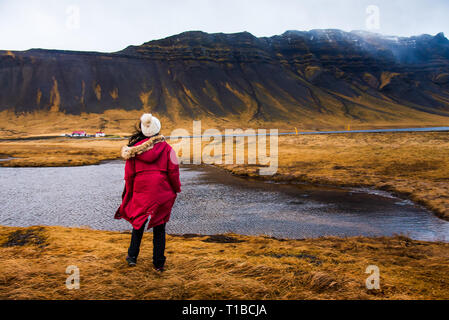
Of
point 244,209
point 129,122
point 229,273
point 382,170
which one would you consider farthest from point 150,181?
point 129,122

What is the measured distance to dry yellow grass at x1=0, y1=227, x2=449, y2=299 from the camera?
5016 mm

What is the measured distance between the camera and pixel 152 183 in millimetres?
5645

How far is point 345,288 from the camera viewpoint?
17.1ft

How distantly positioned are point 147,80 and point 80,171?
12639 centimetres

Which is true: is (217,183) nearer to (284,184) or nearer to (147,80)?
(284,184)

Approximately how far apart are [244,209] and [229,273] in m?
11.2

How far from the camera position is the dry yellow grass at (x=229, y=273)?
197 inches

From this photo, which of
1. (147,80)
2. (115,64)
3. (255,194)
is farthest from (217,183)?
(115,64)

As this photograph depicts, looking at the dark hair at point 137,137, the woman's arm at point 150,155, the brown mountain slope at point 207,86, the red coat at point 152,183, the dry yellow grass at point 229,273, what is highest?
the brown mountain slope at point 207,86

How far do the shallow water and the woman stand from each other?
24.4 feet

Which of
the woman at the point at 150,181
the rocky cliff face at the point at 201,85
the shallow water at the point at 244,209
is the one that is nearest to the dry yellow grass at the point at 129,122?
the rocky cliff face at the point at 201,85

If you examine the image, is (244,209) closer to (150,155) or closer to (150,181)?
(150,181)

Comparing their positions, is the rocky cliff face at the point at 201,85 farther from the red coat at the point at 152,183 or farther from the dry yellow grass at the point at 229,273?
the red coat at the point at 152,183

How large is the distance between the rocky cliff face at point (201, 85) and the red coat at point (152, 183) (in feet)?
409
